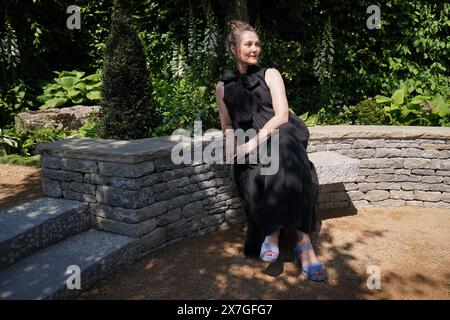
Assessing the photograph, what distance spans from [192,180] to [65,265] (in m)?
1.28

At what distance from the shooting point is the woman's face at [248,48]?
324cm

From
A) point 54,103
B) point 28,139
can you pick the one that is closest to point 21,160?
point 28,139

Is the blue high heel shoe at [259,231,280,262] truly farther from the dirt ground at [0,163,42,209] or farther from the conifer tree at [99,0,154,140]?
the dirt ground at [0,163,42,209]

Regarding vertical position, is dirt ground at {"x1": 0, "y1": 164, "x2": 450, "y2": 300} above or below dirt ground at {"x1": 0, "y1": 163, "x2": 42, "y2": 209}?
below

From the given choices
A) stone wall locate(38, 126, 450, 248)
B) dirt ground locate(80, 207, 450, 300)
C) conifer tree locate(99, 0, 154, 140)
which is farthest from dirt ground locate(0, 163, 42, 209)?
dirt ground locate(80, 207, 450, 300)

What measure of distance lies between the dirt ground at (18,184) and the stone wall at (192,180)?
775 mm

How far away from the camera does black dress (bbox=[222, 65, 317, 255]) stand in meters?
3.04

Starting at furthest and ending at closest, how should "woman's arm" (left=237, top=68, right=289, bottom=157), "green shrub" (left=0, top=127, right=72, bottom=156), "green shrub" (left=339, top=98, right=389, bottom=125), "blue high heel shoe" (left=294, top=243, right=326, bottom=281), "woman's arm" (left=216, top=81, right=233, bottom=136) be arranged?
"green shrub" (left=0, top=127, right=72, bottom=156) → "green shrub" (left=339, top=98, right=389, bottom=125) → "woman's arm" (left=216, top=81, right=233, bottom=136) → "woman's arm" (left=237, top=68, right=289, bottom=157) → "blue high heel shoe" (left=294, top=243, right=326, bottom=281)

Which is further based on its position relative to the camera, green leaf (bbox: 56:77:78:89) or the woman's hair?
green leaf (bbox: 56:77:78:89)

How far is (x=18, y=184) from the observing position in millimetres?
4789

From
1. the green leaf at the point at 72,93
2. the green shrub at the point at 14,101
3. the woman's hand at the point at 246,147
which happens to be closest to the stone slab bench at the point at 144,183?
the woman's hand at the point at 246,147

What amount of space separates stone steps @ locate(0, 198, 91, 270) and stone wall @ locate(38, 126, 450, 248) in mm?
118
